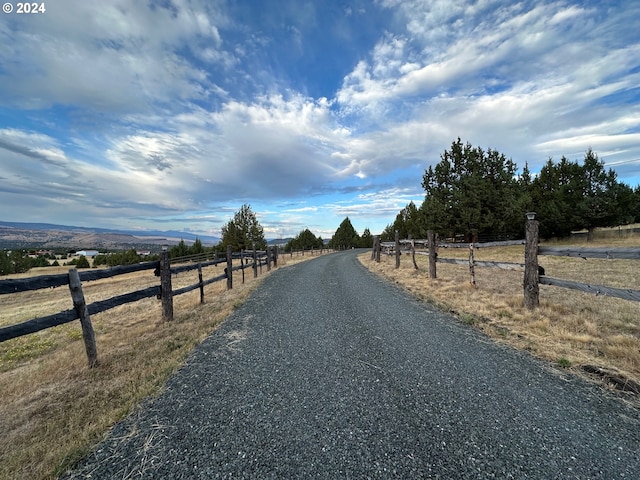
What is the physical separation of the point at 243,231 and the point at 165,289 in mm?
30900

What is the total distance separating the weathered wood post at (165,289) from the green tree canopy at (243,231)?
96.4 feet

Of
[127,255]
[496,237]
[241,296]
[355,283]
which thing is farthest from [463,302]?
[127,255]

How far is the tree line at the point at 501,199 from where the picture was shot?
2544 cm

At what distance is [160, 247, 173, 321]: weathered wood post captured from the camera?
22.0ft

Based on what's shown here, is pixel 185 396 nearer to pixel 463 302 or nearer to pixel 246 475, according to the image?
pixel 246 475

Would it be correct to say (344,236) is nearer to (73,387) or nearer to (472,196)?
(472,196)

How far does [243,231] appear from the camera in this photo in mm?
36938

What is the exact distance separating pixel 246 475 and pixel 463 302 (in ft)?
21.9

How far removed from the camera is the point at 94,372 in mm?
4043

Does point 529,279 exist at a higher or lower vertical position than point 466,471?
higher

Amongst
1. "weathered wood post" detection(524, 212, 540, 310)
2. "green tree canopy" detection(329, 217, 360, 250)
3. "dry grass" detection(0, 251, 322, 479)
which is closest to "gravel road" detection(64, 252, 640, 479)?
"dry grass" detection(0, 251, 322, 479)

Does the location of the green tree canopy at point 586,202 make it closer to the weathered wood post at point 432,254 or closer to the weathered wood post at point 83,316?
the weathered wood post at point 432,254

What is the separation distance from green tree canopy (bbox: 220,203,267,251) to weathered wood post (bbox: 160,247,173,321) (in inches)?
1157

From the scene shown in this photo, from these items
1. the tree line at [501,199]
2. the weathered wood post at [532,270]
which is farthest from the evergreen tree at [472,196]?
the weathered wood post at [532,270]
